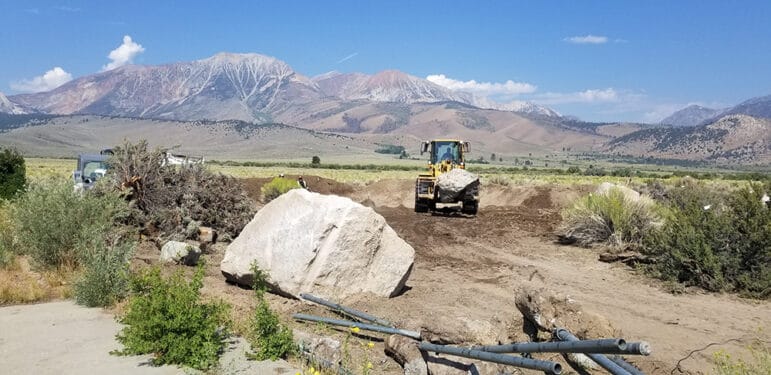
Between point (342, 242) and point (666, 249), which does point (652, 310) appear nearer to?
point (666, 249)

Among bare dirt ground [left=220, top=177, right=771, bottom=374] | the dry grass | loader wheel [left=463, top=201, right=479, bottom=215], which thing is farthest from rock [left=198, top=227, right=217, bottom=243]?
loader wheel [left=463, top=201, right=479, bottom=215]

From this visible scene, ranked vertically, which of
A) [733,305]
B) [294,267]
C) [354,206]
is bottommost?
[733,305]

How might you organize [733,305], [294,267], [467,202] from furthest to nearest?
[467,202], [733,305], [294,267]

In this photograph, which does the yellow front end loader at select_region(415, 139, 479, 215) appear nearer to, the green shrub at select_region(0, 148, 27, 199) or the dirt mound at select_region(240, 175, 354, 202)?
the dirt mound at select_region(240, 175, 354, 202)

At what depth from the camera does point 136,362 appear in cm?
629

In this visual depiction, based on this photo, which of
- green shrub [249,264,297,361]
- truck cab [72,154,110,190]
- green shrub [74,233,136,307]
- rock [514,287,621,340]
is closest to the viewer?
green shrub [249,264,297,361]

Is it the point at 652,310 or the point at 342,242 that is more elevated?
the point at 342,242

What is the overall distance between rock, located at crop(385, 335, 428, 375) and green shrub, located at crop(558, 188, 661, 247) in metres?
10.2

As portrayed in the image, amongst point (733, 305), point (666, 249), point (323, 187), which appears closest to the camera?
point (733, 305)

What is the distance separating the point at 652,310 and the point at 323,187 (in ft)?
88.7

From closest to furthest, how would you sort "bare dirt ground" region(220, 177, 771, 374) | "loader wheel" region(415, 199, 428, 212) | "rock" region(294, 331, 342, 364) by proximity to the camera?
1. "rock" region(294, 331, 342, 364)
2. "bare dirt ground" region(220, 177, 771, 374)
3. "loader wheel" region(415, 199, 428, 212)

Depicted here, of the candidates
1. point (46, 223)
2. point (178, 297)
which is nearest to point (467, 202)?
point (46, 223)

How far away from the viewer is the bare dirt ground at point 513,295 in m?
7.61

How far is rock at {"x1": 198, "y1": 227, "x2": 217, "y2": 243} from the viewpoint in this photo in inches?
562
